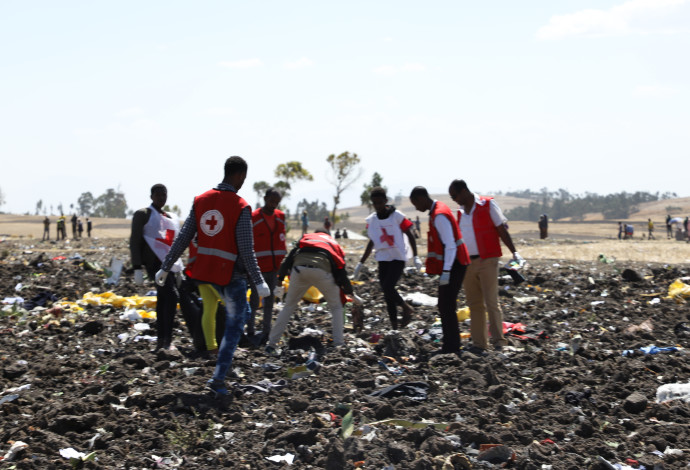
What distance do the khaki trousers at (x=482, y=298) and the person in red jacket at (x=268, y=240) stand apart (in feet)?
6.65

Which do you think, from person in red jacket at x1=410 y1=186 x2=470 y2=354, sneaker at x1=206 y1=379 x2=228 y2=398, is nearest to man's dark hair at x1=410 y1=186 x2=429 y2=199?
person in red jacket at x1=410 y1=186 x2=470 y2=354

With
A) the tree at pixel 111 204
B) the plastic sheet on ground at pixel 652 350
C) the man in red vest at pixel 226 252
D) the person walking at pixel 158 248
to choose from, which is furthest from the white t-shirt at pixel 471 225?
the tree at pixel 111 204

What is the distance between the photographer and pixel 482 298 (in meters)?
7.14

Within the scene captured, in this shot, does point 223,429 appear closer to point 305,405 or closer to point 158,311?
point 305,405

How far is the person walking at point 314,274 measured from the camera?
6633mm

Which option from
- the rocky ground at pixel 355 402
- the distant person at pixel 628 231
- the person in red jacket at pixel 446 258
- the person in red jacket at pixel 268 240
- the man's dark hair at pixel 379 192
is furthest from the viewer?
the distant person at pixel 628 231

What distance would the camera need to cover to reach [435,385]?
548 cm

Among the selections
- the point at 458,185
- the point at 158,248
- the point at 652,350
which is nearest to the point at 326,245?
the point at 458,185

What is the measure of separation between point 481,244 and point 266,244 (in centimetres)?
230

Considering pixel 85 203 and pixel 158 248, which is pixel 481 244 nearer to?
pixel 158 248

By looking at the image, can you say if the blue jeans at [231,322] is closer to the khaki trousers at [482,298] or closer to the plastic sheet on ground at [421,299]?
the khaki trousers at [482,298]

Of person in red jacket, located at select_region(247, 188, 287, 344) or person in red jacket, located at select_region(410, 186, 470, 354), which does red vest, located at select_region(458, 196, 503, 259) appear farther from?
person in red jacket, located at select_region(247, 188, 287, 344)

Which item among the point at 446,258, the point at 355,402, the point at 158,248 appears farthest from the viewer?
the point at 158,248

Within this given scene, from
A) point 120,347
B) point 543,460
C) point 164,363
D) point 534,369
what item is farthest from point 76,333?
point 543,460
